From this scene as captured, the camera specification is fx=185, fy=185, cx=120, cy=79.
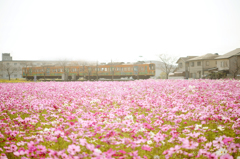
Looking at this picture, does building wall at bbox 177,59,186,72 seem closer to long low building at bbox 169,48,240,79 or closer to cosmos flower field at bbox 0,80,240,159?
long low building at bbox 169,48,240,79

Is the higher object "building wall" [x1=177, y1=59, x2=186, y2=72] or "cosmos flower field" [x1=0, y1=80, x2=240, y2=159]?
"building wall" [x1=177, y1=59, x2=186, y2=72]

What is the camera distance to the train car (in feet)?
121

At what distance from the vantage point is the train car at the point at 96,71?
37031mm

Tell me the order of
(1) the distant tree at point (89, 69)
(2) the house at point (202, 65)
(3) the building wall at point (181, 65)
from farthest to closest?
(3) the building wall at point (181, 65) < (2) the house at point (202, 65) < (1) the distant tree at point (89, 69)

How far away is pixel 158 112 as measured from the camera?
6.16 m

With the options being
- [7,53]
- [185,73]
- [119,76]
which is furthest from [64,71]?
[7,53]

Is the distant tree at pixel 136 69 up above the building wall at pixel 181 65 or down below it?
below

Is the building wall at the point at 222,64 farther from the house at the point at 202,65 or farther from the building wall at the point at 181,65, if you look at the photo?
the building wall at the point at 181,65

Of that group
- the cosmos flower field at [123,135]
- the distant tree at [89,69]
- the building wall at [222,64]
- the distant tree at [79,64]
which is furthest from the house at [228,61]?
the cosmos flower field at [123,135]

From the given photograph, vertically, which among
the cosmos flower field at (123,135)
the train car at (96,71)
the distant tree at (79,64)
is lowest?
the cosmos flower field at (123,135)

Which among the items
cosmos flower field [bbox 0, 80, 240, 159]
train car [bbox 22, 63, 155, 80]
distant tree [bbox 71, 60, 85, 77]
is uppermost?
distant tree [bbox 71, 60, 85, 77]

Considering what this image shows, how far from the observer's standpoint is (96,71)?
40.4m

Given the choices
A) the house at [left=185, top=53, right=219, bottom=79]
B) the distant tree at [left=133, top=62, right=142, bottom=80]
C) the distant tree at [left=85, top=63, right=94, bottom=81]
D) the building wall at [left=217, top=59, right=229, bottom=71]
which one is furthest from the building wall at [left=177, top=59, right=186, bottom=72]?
the distant tree at [left=85, top=63, right=94, bottom=81]

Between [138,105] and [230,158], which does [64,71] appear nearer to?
[138,105]
